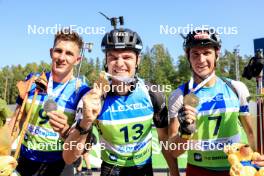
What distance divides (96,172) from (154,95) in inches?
409

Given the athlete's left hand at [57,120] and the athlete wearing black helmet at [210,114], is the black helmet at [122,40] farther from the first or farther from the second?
the athlete's left hand at [57,120]

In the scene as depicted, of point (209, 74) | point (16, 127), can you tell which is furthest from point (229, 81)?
point (16, 127)

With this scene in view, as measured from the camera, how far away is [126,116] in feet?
14.9

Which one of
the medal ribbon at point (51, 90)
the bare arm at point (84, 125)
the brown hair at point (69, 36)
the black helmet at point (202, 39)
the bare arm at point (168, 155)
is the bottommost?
the bare arm at point (168, 155)

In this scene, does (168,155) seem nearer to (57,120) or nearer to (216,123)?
(216,123)

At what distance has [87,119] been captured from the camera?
3.65m

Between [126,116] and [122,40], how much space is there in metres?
1.02

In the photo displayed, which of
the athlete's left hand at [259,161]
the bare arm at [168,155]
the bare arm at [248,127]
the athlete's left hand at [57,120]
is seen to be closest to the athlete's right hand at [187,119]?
the athlete's left hand at [259,161]

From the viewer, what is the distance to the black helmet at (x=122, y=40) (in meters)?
4.65

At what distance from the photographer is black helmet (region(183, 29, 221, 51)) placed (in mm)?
4707

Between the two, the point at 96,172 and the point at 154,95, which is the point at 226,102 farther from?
the point at 96,172

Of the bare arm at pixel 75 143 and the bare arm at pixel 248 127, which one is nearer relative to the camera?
the bare arm at pixel 75 143

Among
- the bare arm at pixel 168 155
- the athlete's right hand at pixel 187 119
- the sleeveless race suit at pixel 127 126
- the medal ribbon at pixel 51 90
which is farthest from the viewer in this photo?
the medal ribbon at pixel 51 90

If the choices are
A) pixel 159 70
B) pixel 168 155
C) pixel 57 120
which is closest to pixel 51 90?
pixel 57 120
